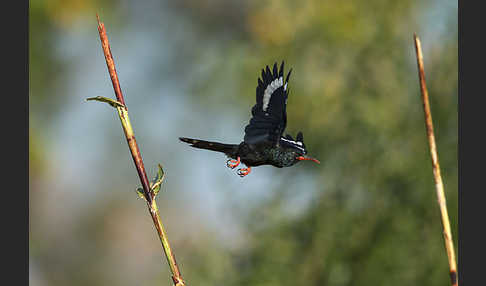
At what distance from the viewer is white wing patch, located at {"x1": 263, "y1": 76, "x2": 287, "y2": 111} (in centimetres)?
100

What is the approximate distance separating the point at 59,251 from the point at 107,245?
26.9 inches

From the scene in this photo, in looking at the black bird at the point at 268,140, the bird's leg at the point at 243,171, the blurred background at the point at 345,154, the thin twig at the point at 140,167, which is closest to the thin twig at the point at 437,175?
the black bird at the point at 268,140

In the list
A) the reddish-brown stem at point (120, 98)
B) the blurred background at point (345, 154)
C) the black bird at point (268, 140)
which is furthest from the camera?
the blurred background at point (345, 154)

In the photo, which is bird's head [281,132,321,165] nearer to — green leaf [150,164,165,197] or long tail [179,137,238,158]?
long tail [179,137,238,158]

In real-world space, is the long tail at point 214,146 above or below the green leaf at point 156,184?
above

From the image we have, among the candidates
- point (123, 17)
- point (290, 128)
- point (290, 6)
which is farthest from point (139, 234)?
point (290, 128)

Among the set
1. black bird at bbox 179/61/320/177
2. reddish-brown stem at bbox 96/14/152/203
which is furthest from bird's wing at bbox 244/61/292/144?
reddish-brown stem at bbox 96/14/152/203

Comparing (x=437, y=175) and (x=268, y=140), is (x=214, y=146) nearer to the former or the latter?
(x=268, y=140)

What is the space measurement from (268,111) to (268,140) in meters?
0.08

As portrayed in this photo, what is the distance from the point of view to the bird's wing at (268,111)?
90 centimetres

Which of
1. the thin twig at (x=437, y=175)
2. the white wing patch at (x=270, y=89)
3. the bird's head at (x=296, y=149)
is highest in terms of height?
the white wing patch at (x=270, y=89)

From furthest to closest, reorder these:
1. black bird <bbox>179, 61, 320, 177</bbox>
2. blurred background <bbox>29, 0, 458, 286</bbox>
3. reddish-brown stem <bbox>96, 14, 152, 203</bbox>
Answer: blurred background <bbox>29, 0, 458, 286</bbox>, black bird <bbox>179, 61, 320, 177</bbox>, reddish-brown stem <bbox>96, 14, 152, 203</bbox>

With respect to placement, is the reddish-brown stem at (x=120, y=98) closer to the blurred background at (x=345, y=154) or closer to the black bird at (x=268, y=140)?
the black bird at (x=268, y=140)

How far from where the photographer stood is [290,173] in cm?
404
